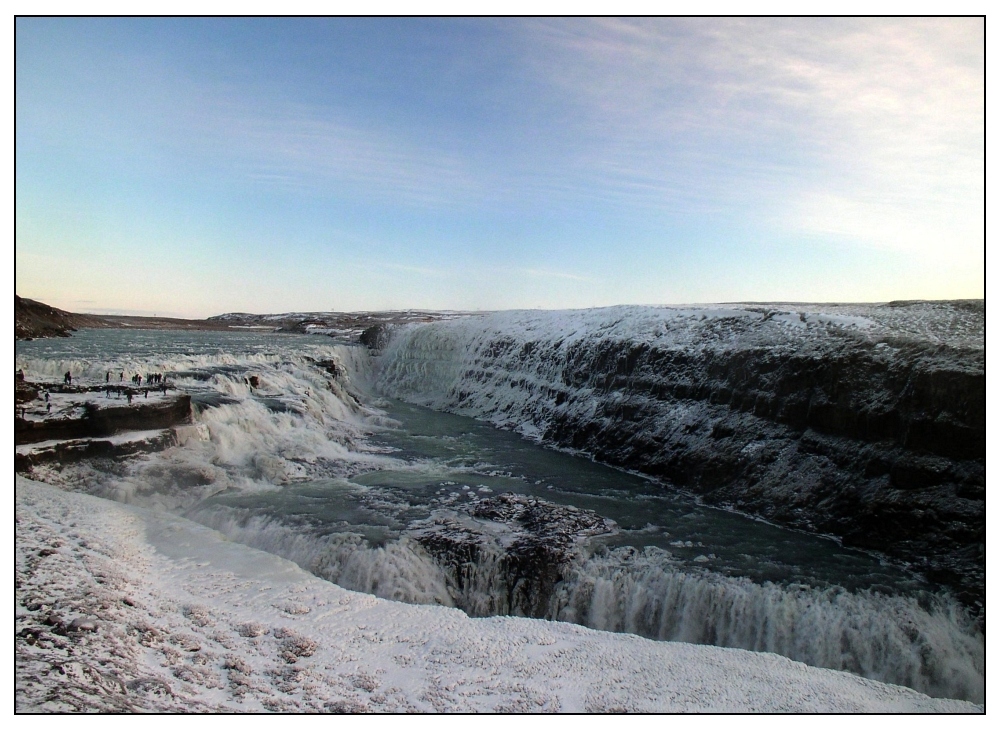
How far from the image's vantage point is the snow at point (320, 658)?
498 cm

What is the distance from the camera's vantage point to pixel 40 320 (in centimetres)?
952

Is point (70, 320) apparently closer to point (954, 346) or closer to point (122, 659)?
point (122, 659)

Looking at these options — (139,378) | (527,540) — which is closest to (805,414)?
(527,540)

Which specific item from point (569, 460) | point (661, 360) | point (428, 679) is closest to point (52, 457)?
point (428, 679)

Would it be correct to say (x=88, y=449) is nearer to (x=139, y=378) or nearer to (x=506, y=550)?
(x=139, y=378)

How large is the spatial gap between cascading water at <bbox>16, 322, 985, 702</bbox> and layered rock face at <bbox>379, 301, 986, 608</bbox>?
97 centimetres

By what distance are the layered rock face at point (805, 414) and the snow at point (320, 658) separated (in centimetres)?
487

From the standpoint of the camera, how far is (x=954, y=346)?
1170 centimetres

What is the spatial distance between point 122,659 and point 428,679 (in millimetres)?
2639

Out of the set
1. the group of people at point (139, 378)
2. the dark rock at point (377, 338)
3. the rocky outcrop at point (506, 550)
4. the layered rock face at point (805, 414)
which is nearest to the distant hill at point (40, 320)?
the group of people at point (139, 378)

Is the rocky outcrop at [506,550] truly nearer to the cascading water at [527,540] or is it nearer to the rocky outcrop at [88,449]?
the cascading water at [527,540]

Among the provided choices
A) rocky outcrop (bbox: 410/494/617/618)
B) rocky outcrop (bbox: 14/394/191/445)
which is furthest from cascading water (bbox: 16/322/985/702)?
rocky outcrop (bbox: 14/394/191/445)

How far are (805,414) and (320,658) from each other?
40.2 feet

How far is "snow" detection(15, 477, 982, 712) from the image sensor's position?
16.3 ft
